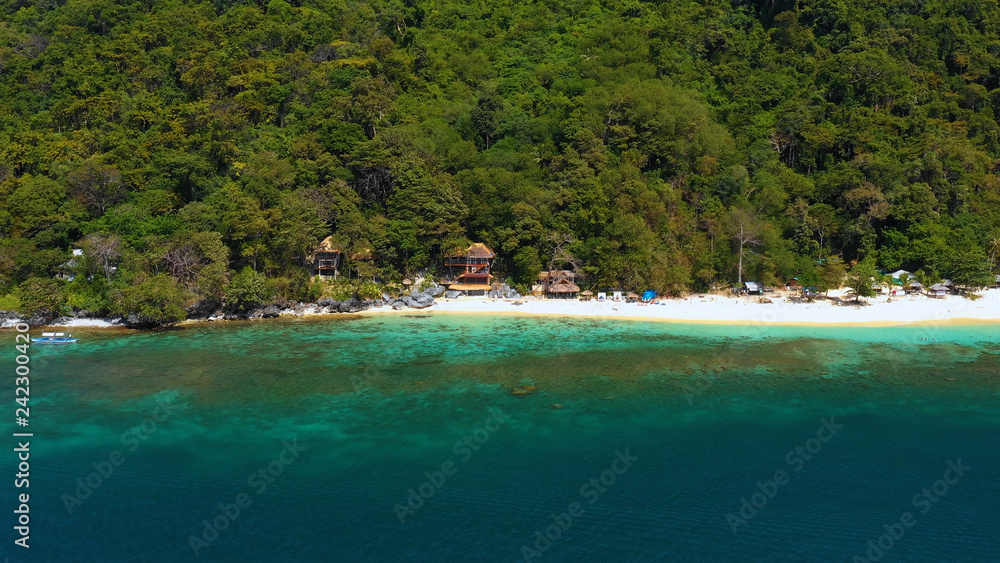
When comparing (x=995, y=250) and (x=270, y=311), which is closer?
(x=270, y=311)

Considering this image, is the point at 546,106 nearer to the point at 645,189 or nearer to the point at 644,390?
the point at 645,189

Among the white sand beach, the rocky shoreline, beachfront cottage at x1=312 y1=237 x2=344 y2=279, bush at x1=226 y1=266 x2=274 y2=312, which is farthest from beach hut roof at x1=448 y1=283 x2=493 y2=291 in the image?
bush at x1=226 y1=266 x2=274 y2=312

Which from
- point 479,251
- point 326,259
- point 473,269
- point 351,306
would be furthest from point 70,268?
point 479,251

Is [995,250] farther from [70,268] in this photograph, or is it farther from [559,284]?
[70,268]

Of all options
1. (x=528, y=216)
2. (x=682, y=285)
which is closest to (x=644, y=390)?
(x=682, y=285)

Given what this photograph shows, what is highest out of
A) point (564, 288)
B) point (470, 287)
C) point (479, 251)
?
point (479, 251)

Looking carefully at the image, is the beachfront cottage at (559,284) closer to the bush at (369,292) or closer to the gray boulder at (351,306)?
the bush at (369,292)

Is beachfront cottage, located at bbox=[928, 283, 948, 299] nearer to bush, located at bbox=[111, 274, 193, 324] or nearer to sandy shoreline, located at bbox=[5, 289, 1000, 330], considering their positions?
sandy shoreline, located at bbox=[5, 289, 1000, 330]

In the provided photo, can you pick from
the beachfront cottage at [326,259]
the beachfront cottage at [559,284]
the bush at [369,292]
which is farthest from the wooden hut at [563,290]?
the beachfront cottage at [326,259]
